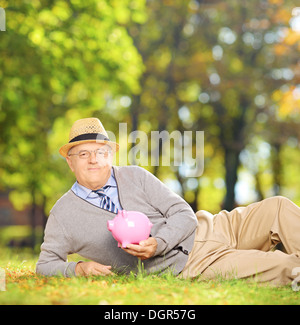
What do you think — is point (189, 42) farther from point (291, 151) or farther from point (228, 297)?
point (228, 297)

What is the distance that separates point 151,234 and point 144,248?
0.41 metres

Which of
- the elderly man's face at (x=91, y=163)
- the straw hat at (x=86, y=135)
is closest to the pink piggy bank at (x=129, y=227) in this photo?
the elderly man's face at (x=91, y=163)

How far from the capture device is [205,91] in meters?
17.1

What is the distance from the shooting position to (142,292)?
11.0ft

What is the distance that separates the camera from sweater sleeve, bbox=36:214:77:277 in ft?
13.4

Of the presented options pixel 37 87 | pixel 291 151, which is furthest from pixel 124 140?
pixel 291 151

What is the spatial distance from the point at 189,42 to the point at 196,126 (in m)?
2.93

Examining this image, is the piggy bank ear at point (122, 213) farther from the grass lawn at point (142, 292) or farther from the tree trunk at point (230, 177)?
Answer: the tree trunk at point (230, 177)

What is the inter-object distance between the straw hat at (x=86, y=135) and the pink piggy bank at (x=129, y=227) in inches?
28.9

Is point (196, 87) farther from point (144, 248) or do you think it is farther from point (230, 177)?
point (144, 248)

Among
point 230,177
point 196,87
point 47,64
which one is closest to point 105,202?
point 47,64

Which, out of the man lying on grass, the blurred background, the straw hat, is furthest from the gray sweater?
the blurred background

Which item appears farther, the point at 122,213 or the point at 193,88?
the point at 193,88
